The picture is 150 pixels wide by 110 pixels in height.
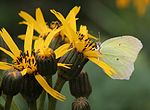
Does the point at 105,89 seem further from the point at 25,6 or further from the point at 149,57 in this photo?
the point at 25,6

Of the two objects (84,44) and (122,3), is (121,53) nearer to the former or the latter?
(84,44)

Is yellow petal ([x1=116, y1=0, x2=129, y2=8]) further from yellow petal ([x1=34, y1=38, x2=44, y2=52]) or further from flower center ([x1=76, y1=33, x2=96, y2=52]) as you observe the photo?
yellow petal ([x1=34, y1=38, x2=44, y2=52])

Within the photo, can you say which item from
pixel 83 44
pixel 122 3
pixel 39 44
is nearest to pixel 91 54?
pixel 83 44

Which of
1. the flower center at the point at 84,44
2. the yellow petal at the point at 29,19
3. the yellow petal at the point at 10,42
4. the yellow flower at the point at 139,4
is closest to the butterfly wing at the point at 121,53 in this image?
the flower center at the point at 84,44

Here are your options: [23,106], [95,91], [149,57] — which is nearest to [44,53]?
[23,106]

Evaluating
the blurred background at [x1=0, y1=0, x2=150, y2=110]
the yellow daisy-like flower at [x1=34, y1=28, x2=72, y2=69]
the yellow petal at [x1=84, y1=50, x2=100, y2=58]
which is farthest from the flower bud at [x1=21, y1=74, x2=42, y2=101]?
the blurred background at [x1=0, y1=0, x2=150, y2=110]

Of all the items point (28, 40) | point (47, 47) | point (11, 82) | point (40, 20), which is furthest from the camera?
point (40, 20)
